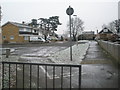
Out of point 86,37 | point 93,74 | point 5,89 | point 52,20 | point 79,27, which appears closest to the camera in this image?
point 5,89

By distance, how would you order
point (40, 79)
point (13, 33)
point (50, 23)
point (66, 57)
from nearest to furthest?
point (40, 79) → point (66, 57) → point (13, 33) → point (50, 23)

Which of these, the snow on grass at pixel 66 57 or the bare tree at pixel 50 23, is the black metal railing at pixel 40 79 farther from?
the bare tree at pixel 50 23

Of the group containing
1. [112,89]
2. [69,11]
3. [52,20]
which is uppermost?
[52,20]

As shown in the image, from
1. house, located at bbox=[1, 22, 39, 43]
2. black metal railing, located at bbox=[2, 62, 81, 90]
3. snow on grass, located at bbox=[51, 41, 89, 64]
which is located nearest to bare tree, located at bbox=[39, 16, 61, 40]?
house, located at bbox=[1, 22, 39, 43]

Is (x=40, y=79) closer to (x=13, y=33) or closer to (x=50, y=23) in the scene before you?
(x=13, y=33)

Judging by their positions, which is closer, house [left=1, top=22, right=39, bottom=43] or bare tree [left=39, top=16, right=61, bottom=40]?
house [left=1, top=22, right=39, bottom=43]

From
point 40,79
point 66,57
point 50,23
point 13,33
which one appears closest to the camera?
point 40,79

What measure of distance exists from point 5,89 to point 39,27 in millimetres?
75905

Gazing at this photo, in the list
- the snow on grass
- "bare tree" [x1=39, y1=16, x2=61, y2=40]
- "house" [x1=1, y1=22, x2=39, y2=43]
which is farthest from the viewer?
"bare tree" [x1=39, y1=16, x2=61, y2=40]

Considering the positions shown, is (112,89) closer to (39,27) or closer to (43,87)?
(43,87)

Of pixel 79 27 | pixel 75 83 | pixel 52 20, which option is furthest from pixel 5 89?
pixel 52 20

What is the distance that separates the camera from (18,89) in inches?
187

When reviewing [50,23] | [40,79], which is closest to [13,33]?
[50,23]

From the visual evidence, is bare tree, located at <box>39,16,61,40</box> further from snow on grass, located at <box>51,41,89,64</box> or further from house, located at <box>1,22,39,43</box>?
snow on grass, located at <box>51,41,89,64</box>
